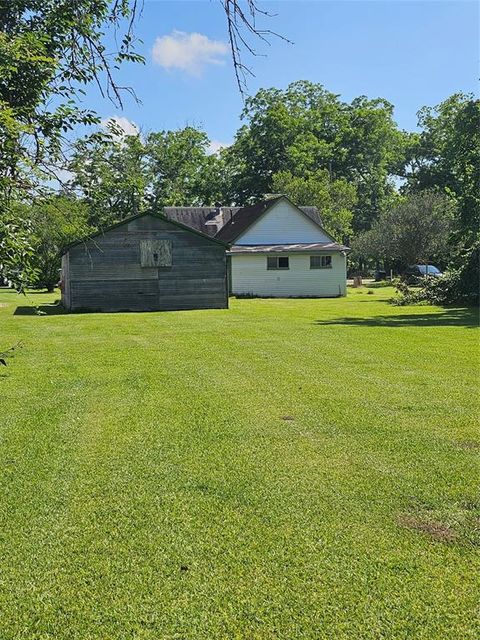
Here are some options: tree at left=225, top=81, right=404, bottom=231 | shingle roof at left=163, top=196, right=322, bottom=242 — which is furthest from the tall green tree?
tree at left=225, top=81, right=404, bottom=231

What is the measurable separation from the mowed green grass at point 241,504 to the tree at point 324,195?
3759 cm

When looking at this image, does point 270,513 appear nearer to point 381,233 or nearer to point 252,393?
point 252,393

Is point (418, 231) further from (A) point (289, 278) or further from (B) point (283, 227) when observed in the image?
(A) point (289, 278)

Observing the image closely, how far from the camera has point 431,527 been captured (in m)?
3.59

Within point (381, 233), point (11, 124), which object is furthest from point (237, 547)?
point (381, 233)

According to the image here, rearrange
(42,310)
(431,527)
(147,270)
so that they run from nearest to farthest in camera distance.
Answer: (431,527), (42,310), (147,270)

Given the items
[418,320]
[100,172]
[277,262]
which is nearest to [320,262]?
[277,262]

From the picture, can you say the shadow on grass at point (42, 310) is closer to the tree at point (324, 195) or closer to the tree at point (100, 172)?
the tree at point (100, 172)

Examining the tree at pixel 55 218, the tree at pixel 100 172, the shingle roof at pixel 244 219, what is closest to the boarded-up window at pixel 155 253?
the shingle roof at pixel 244 219

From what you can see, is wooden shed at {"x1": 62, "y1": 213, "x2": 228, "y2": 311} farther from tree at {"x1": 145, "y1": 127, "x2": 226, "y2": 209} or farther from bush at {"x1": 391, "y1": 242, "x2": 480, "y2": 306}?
tree at {"x1": 145, "y1": 127, "x2": 226, "y2": 209}

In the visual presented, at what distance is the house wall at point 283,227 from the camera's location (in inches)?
1340

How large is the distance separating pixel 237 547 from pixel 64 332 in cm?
1233

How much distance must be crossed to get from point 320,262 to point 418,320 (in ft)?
55.1

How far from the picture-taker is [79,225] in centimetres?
810
